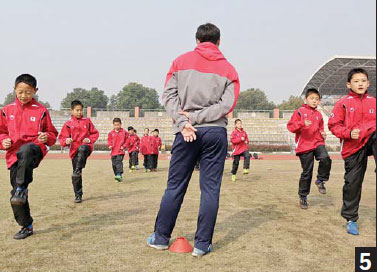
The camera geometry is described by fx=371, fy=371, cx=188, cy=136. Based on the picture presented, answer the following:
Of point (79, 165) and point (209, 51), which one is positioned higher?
point (209, 51)

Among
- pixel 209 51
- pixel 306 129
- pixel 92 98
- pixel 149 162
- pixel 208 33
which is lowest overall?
pixel 149 162

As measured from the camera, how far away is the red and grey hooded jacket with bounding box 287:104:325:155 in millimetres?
6574

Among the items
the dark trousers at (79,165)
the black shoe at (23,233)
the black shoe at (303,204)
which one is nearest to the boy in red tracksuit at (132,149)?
the dark trousers at (79,165)

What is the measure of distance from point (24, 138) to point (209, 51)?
250cm

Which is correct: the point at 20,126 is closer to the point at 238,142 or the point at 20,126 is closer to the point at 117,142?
the point at 117,142

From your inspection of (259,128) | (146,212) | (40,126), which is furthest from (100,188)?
(259,128)

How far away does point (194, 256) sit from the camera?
3555 mm

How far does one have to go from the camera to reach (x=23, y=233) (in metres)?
4.31

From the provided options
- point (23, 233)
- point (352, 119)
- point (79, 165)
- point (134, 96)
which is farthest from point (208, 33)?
point (134, 96)

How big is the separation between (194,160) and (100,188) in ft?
19.3

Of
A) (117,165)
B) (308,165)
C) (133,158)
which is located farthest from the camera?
(133,158)

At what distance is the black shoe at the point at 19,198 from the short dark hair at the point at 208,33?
2629 millimetres

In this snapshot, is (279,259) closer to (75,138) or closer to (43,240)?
(43,240)

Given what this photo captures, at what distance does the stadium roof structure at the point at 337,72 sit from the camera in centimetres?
4453
